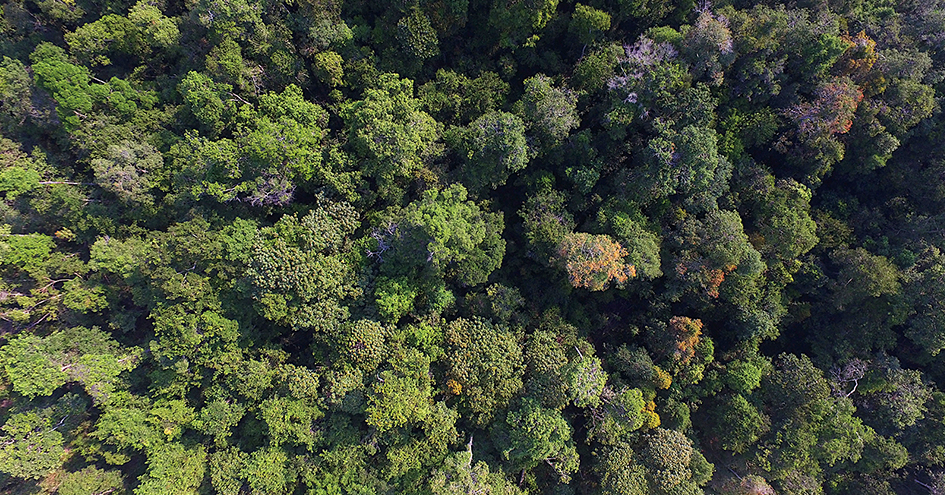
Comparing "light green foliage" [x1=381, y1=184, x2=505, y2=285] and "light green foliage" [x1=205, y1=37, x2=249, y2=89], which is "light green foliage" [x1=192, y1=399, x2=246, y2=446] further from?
"light green foliage" [x1=205, y1=37, x2=249, y2=89]

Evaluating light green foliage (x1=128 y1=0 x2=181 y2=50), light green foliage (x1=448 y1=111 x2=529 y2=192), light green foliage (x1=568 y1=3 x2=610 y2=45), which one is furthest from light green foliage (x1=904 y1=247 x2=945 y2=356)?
light green foliage (x1=128 y1=0 x2=181 y2=50)

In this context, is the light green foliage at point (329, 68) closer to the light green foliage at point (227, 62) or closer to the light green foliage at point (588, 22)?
the light green foliage at point (227, 62)

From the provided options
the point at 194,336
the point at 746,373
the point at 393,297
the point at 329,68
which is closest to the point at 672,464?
the point at 746,373

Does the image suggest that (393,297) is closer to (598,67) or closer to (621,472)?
(621,472)

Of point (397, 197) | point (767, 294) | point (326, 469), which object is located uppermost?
point (397, 197)

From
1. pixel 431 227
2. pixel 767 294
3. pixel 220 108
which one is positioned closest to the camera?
pixel 431 227

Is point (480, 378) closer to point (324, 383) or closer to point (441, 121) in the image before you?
point (324, 383)

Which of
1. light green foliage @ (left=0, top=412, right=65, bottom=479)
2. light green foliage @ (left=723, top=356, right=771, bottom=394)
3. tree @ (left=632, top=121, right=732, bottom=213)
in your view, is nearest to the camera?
light green foliage @ (left=0, top=412, right=65, bottom=479)

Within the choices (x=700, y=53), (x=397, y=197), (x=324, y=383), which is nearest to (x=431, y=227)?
(x=397, y=197)
